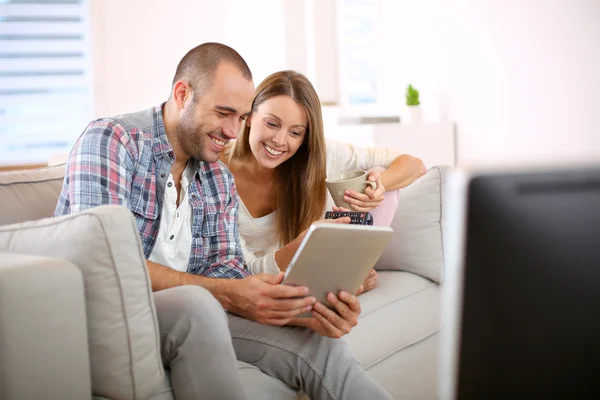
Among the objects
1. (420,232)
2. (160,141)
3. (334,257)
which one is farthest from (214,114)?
(420,232)

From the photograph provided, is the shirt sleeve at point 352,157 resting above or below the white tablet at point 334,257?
above

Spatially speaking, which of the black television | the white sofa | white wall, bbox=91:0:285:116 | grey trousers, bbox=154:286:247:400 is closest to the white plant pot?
white wall, bbox=91:0:285:116

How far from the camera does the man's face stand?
5.70 feet

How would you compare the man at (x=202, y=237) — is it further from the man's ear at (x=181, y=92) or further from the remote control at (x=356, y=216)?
the remote control at (x=356, y=216)

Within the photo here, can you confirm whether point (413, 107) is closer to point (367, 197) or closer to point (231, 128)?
point (367, 197)

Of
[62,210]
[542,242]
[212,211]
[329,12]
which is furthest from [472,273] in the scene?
[329,12]

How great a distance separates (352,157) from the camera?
2402mm

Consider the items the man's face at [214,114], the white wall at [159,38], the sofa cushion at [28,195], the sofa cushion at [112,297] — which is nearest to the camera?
the sofa cushion at [112,297]

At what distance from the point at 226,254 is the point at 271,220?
39 cm

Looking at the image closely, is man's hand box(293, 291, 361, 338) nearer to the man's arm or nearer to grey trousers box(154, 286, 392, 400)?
grey trousers box(154, 286, 392, 400)

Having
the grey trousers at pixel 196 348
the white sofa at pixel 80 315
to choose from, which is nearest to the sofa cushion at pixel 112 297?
the white sofa at pixel 80 315

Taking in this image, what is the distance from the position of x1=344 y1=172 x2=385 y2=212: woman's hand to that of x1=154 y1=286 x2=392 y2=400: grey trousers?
59 centimetres

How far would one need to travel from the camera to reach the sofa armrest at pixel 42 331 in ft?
3.20

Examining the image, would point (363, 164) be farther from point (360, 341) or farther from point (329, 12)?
Result: point (329, 12)
